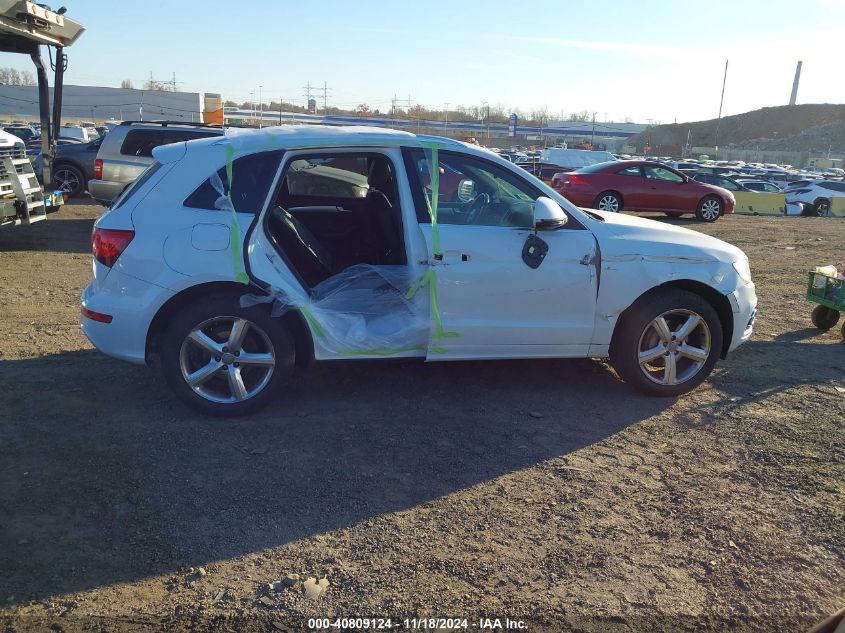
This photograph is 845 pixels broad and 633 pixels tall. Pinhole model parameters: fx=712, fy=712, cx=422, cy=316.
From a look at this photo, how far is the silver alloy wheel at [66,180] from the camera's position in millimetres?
16531

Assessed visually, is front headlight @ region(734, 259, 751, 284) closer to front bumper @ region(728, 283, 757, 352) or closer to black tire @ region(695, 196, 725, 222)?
front bumper @ region(728, 283, 757, 352)

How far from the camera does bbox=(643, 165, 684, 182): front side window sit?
18.8 m

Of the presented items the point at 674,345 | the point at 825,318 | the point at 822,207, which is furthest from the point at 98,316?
the point at 822,207

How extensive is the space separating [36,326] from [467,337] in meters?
4.27

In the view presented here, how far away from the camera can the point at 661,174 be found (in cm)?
1900

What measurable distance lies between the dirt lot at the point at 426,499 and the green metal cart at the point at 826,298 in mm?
1393

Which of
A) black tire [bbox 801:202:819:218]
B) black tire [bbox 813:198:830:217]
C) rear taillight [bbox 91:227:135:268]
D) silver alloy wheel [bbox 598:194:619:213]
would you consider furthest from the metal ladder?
black tire [bbox 813:198:830:217]

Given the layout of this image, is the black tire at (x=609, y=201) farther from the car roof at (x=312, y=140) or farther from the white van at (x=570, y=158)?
the white van at (x=570, y=158)

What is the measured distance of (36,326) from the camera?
6.60 m

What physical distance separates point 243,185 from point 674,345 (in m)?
3.17

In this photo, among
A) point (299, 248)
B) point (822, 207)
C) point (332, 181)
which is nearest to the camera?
point (299, 248)

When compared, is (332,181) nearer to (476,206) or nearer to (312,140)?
(312,140)

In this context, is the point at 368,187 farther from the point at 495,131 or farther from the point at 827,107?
the point at 827,107

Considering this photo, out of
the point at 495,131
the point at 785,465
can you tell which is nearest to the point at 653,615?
the point at 785,465
